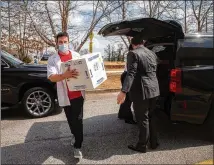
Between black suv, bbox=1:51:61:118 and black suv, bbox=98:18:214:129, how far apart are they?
2482 millimetres

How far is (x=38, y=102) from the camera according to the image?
6188 mm

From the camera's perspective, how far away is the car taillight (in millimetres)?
4047

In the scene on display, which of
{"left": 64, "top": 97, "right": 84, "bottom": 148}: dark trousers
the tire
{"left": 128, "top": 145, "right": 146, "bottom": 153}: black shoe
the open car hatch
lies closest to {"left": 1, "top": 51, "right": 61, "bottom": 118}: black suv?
the open car hatch

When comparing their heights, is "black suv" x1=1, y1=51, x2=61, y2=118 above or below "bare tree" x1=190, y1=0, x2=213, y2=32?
below

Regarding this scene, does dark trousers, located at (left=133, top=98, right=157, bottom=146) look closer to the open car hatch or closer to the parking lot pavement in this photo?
the parking lot pavement

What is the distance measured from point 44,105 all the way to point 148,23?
10.3ft

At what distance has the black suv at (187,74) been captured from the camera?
3.92m

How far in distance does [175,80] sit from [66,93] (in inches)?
59.8

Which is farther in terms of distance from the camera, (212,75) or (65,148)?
(65,148)

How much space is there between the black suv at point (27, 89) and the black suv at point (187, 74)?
2.48m

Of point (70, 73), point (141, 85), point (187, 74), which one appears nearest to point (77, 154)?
point (70, 73)

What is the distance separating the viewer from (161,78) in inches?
185

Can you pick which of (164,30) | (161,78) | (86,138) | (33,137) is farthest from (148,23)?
(33,137)

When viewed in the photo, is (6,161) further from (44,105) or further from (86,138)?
(44,105)
